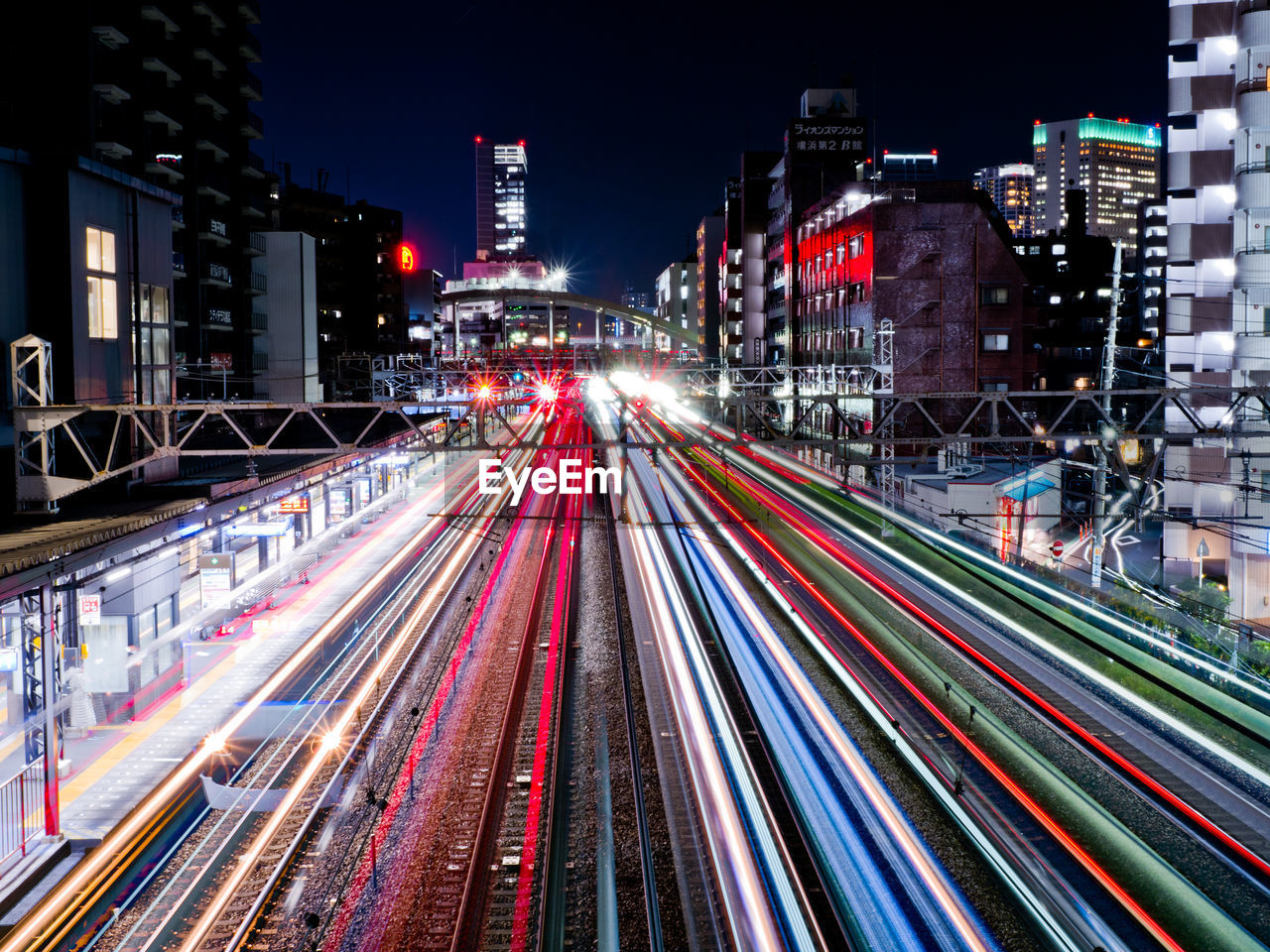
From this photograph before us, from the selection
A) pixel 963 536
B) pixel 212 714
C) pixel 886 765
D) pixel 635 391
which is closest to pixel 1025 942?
pixel 886 765

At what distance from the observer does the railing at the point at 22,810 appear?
11.0 meters

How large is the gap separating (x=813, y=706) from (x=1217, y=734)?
221 inches

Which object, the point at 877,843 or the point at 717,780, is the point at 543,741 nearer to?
the point at 717,780

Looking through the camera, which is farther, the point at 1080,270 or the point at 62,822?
the point at 1080,270

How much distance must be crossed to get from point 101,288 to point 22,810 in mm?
11446

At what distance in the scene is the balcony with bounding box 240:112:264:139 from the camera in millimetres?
42844

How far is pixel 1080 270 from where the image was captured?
230ft

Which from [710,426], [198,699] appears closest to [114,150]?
[710,426]

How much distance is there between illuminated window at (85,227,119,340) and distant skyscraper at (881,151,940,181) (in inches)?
2234

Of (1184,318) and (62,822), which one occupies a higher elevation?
(1184,318)

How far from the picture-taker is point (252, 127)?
43.4 m

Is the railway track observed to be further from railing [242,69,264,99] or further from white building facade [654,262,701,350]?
white building facade [654,262,701,350]

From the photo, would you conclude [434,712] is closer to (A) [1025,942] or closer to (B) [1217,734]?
(A) [1025,942]

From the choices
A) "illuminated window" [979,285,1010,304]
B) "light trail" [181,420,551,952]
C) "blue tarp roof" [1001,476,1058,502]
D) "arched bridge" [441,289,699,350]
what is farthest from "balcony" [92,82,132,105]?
"arched bridge" [441,289,699,350]
